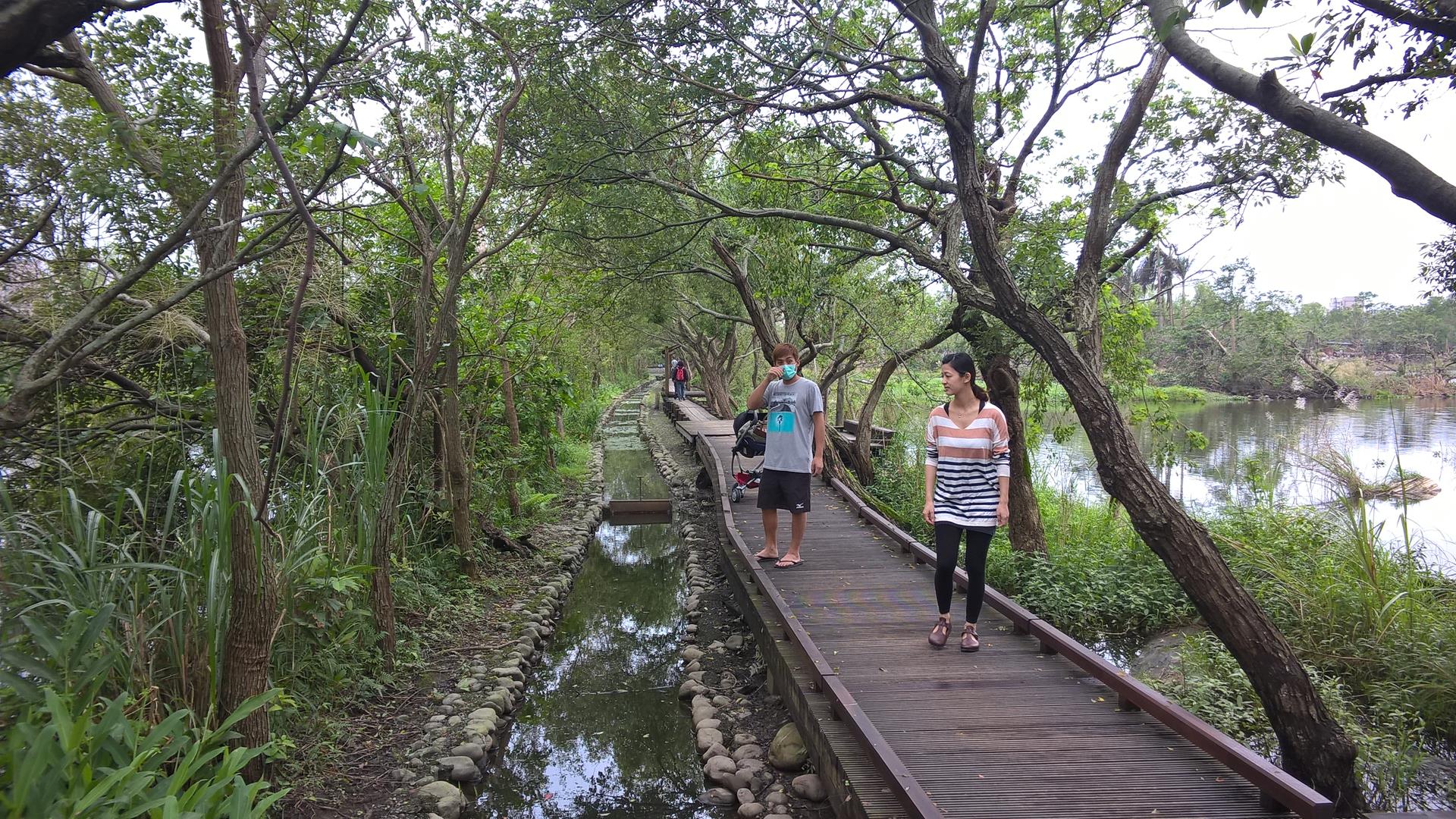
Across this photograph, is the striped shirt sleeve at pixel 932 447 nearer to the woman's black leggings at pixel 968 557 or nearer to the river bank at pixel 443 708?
the woman's black leggings at pixel 968 557

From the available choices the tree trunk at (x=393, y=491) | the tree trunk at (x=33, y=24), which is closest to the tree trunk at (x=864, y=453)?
the tree trunk at (x=393, y=491)

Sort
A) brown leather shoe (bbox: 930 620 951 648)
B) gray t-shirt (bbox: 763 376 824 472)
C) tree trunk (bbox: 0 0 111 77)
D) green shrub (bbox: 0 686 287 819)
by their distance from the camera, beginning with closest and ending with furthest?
tree trunk (bbox: 0 0 111 77) < green shrub (bbox: 0 686 287 819) < brown leather shoe (bbox: 930 620 951 648) < gray t-shirt (bbox: 763 376 824 472)

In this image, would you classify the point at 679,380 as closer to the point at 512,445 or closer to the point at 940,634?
the point at 512,445

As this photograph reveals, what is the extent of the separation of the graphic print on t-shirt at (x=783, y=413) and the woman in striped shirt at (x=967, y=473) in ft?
5.04

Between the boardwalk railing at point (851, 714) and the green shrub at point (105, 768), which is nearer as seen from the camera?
the green shrub at point (105, 768)

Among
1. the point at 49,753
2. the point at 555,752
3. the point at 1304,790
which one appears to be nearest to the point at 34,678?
the point at 49,753

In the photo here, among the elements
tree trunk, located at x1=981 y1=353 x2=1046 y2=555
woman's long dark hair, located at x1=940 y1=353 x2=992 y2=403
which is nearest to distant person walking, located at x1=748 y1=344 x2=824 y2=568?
woman's long dark hair, located at x1=940 y1=353 x2=992 y2=403

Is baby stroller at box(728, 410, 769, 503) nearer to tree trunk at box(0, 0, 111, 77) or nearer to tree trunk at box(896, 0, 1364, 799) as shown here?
tree trunk at box(896, 0, 1364, 799)

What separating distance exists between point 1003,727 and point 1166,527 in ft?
4.26

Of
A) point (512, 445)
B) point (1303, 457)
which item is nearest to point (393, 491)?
point (512, 445)

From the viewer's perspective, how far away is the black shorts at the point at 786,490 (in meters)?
5.70

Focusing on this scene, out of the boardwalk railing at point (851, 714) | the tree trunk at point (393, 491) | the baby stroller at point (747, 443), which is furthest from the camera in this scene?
the baby stroller at point (747, 443)

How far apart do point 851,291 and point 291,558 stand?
10188 millimetres

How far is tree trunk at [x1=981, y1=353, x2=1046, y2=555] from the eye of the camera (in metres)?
7.35
